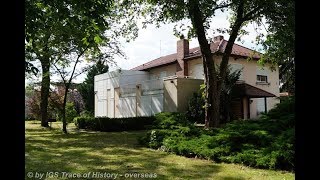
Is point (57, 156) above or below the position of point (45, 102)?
below

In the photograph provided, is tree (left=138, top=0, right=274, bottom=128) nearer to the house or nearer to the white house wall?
the house

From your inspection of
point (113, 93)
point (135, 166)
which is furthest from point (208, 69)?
point (113, 93)

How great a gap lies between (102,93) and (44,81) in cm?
1615

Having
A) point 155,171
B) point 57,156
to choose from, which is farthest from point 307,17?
point 57,156

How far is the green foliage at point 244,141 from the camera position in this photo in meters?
8.82

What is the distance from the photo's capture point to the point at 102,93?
38.9m

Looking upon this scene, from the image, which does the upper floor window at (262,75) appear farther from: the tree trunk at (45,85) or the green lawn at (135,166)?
the green lawn at (135,166)

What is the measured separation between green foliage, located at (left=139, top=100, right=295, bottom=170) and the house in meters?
12.1

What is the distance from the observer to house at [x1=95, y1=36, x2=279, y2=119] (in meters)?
26.6

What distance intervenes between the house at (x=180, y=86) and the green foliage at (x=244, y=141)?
12.1 metres

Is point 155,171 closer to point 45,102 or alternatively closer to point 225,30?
point 225,30

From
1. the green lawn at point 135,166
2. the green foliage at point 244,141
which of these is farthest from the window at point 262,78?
the green lawn at point 135,166

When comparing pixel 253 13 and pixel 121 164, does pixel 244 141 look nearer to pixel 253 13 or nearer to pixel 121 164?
pixel 121 164

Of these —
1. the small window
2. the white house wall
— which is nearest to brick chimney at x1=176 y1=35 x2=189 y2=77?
the white house wall
